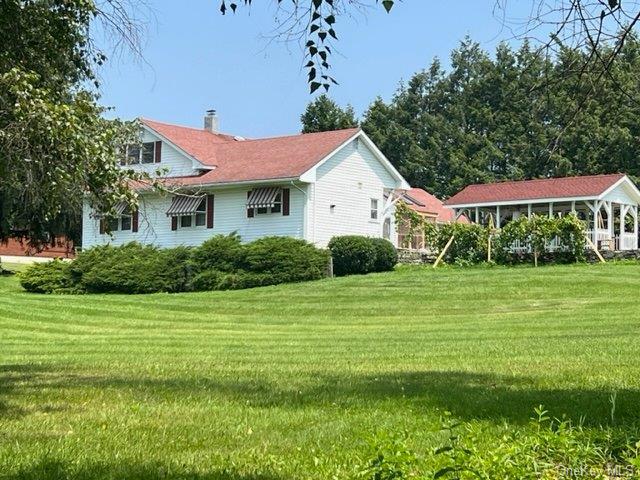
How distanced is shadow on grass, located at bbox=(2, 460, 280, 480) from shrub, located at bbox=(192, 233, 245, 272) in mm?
25770

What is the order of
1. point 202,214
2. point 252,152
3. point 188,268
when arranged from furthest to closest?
point 252,152 → point 202,214 → point 188,268

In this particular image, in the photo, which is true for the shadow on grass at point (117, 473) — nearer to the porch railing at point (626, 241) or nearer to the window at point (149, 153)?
the window at point (149, 153)

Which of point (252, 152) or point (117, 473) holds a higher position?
point (252, 152)

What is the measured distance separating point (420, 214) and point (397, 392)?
3241cm

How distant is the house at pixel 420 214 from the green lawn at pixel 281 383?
18.5 meters

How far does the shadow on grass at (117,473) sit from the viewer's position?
16.0 ft

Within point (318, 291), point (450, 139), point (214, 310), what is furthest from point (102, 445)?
point (450, 139)

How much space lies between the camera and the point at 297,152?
35.7 meters

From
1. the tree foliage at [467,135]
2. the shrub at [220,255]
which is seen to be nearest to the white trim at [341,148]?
the shrub at [220,255]

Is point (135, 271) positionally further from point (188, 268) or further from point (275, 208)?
point (275, 208)

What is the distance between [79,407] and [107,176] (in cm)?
220

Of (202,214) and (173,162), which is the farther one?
(173,162)

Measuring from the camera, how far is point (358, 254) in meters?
32.7

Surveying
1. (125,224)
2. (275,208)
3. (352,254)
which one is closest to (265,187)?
(275,208)
